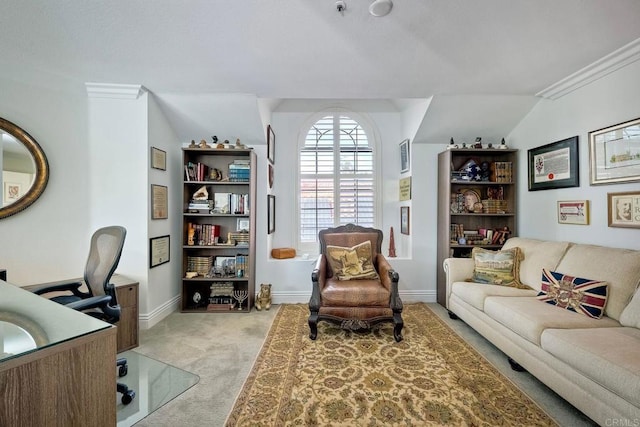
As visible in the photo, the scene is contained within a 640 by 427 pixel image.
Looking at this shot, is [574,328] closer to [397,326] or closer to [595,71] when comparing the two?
[397,326]

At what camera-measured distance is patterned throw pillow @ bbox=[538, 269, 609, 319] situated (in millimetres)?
2041

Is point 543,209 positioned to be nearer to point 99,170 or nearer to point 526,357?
point 526,357

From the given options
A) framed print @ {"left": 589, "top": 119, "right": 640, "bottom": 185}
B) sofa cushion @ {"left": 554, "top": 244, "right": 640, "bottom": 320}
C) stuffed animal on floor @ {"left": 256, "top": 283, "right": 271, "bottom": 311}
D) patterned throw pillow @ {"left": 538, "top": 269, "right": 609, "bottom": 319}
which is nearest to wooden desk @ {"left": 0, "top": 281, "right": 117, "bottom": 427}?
stuffed animal on floor @ {"left": 256, "top": 283, "right": 271, "bottom": 311}

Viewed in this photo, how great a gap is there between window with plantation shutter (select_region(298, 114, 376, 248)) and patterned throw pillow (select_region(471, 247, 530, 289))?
155 centimetres

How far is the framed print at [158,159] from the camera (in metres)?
2.98

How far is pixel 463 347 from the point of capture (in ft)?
8.20

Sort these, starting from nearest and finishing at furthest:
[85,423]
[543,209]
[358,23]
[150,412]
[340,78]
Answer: [85,423] → [150,412] → [358,23] → [340,78] → [543,209]

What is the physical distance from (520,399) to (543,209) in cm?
221

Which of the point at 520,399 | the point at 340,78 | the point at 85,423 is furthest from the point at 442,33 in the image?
the point at 85,423

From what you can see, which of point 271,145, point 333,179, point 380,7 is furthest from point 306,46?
point 333,179

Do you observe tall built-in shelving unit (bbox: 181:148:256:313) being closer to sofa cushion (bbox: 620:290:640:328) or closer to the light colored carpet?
the light colored carpet

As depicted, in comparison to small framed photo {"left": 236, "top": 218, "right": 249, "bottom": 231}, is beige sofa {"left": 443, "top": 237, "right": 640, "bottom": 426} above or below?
below

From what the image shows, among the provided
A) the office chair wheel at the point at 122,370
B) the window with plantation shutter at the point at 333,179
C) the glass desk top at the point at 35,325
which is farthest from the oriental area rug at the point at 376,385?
the window with plantation shutter at the point at 333,179

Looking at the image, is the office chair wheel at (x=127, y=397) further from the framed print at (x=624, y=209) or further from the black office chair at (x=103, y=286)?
the framed print at (x=624, y=209)
